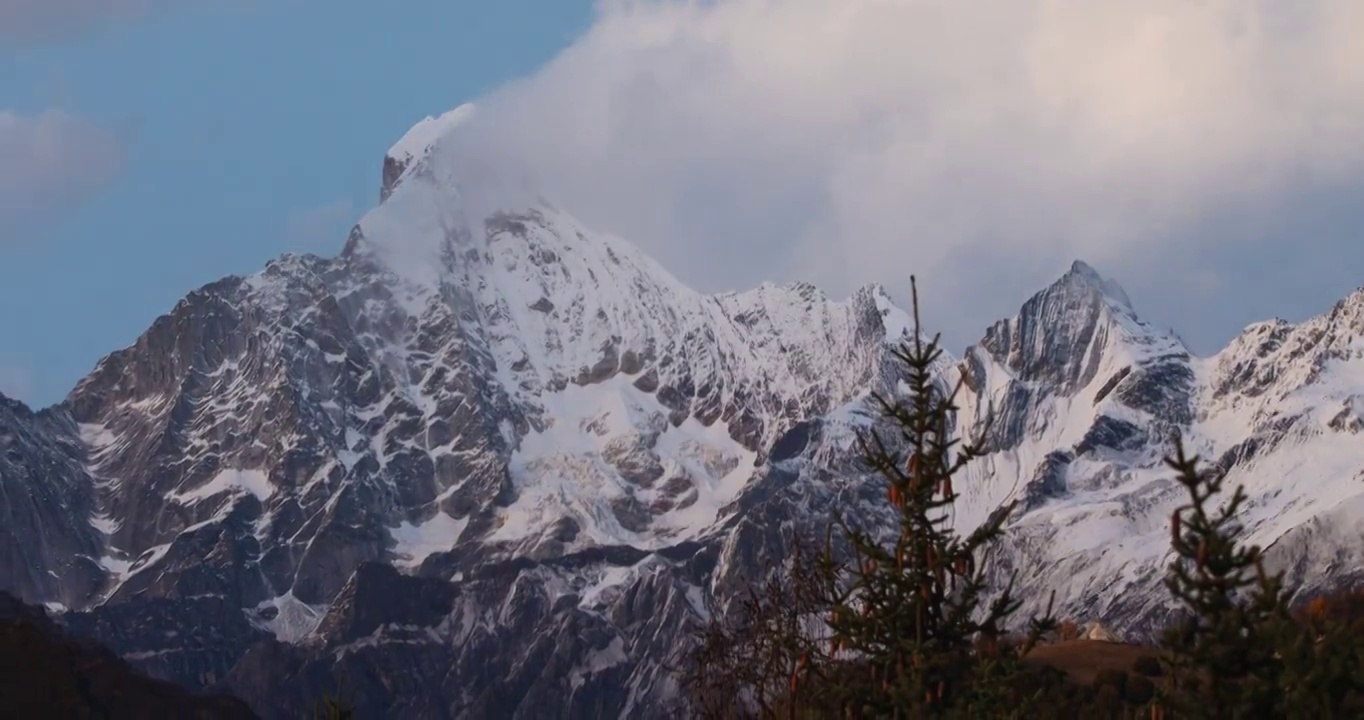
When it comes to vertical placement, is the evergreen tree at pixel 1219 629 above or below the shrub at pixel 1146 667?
below

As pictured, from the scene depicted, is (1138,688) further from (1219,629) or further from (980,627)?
(1219,629)

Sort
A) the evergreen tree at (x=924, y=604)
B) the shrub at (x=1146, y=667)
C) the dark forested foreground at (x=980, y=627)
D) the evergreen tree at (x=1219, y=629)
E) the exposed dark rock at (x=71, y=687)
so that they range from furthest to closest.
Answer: the exposed dark rock at (x=71, y=687), the shrub at (x=1146, y=667), the evergreen tree at (x=924, y=604), the dark forested foreground at (x=980, y=627), the evergreen tree at (x=1219, y=629)

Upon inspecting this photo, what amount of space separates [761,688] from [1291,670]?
20.7m

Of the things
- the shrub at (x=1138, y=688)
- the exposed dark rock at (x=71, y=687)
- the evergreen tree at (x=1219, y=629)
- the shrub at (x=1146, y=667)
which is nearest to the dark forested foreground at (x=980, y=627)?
the evergreen tree at (x=1219, y=629)

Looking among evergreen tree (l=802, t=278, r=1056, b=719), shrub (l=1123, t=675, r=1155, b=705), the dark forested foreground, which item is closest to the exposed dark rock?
shrub (l=1123, t=675, r=1155, b=705)

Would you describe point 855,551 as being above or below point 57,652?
below

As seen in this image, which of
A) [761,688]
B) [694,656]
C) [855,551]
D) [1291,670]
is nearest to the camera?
[1291,670]

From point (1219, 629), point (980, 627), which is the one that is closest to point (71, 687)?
point (980, 627)

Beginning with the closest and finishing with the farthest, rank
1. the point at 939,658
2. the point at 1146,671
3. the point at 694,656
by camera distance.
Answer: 1. the point at 939,658
2. the point at 694,656
3. the point at 1146,671

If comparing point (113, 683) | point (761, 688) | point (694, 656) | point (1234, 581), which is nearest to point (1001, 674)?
point (1234, 581)

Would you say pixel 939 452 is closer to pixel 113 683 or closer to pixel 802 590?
pixel 802 590

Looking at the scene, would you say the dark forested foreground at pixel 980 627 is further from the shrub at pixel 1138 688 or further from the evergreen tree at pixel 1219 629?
the shrub at pixel 1138 688

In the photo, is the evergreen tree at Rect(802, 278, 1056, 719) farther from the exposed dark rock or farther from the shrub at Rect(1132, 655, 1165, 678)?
the exposed dark rock

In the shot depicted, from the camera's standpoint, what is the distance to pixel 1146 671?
105m
